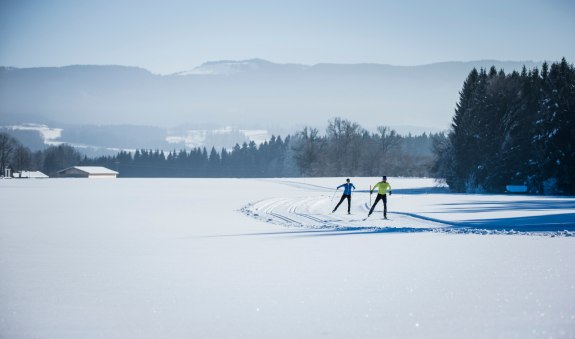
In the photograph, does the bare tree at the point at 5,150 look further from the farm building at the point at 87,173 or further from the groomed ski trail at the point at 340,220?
the groomed ski trail at the point at 340,220

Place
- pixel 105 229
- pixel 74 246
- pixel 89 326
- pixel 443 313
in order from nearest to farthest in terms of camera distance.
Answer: pixel 89 326 → pixel 443 313 → pixel 74 246 → pixel 105 229

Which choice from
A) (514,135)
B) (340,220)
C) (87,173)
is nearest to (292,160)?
(87,173)

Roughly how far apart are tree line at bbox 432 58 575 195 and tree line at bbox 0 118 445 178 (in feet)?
44.3

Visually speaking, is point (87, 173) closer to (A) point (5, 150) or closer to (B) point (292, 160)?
(A) point (5, 150)

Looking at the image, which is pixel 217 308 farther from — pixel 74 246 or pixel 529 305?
pixel 74 246

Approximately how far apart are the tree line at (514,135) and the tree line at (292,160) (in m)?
13.5

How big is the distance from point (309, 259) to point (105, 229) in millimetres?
10018

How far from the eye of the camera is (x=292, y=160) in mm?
159125

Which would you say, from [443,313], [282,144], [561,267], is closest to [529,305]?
[443,313]

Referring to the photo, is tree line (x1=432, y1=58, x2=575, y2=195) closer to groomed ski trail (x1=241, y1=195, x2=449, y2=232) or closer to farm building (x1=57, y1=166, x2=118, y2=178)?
groomed ski trail (x1=241, y1=195, x2=449, y2=232)

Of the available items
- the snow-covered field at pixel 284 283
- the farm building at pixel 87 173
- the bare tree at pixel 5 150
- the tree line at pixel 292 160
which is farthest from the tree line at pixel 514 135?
the bare tree at pixel 5 150

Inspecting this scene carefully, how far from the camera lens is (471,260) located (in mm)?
13852

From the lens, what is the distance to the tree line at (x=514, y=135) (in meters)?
55.2

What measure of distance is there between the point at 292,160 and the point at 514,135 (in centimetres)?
10095
